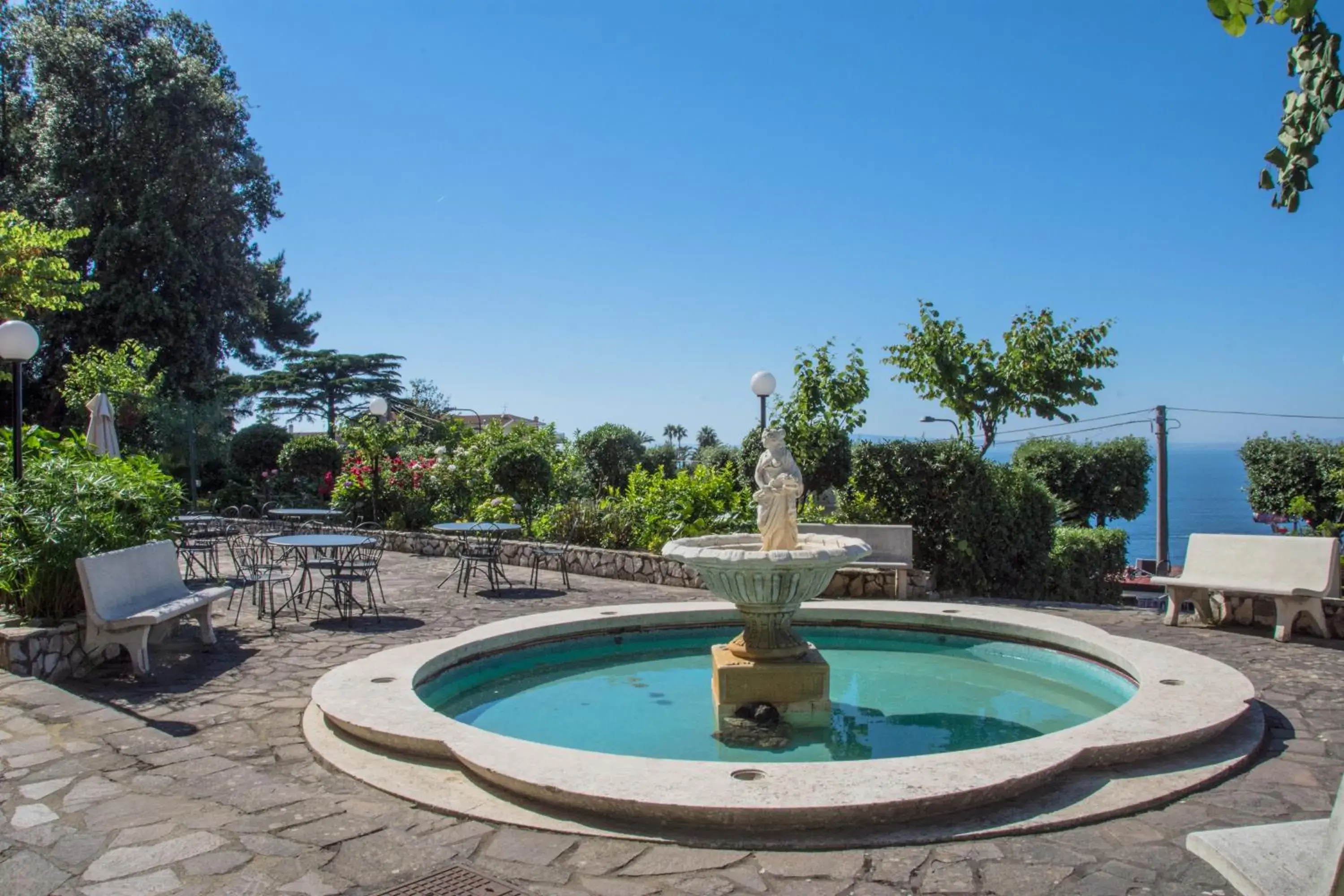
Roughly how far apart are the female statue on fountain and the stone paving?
2924 mm

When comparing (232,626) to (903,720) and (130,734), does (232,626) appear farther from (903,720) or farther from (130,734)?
(903,720)

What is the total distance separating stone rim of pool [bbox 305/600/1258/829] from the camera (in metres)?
3.66

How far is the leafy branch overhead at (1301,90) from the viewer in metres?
1.61

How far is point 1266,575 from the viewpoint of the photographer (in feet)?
24.8

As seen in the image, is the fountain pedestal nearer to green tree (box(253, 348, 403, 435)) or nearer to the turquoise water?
the turquoise water

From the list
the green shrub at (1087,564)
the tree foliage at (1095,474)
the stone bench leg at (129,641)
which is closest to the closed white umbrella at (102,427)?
the stone bench leg at (129,641)

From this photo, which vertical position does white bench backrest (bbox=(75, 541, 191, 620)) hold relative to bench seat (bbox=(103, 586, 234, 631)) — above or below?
above

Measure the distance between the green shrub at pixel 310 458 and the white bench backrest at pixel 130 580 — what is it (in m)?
13.5

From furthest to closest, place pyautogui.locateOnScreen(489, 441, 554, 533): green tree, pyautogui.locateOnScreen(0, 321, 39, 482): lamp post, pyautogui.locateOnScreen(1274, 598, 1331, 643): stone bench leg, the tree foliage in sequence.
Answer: the tree foliage < pyautogui.locateOnScreen(489, 441, 554, 533): green tree < pyautogui.locateOnScreen(1274, 598, 1331, 643): stone bench leg < pyautogui.locateOnScreen(0, 321, 39, 482): lamp post

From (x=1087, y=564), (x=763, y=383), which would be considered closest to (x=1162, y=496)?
(x=1087, y=564)

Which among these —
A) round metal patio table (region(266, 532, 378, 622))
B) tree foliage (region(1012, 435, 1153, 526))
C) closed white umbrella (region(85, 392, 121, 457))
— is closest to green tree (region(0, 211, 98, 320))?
closed white umbrella (region(85, 392, 121, 457))

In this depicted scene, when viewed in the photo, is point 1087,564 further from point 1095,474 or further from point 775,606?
→ point 1095,474

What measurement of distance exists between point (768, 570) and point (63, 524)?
16.9ft

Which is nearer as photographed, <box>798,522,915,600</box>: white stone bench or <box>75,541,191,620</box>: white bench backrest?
<box>75,541,191,620</box>: white bench backrest
